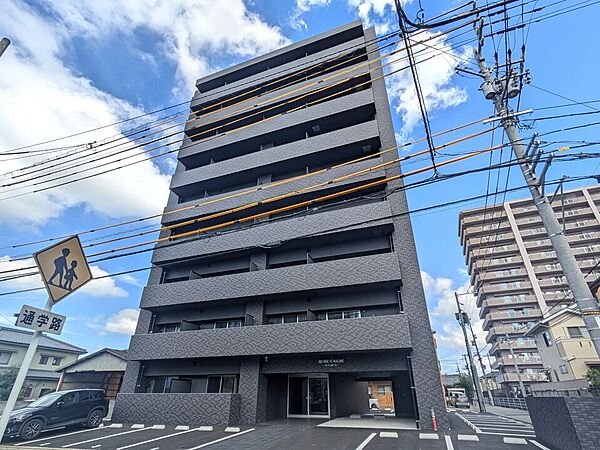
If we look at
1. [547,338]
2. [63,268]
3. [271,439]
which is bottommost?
[271,439]

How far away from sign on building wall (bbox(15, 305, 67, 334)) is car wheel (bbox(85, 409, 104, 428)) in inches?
369

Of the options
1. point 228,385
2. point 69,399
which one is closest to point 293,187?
point 228,385

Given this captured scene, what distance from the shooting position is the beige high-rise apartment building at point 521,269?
107ft

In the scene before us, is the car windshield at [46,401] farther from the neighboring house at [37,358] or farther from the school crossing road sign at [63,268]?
the neighboring house at [37,358]

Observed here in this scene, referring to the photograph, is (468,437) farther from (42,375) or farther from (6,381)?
(42,375)

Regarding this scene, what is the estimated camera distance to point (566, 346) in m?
21.5

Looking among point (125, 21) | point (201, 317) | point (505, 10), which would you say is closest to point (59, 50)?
Answer: point (125, 21)

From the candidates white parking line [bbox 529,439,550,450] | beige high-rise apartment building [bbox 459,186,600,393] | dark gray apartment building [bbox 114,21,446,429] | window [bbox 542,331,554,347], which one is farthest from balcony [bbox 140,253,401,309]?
beige high-rise apartment building [bbox 459,186,600,393]

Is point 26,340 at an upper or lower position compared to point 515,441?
upper

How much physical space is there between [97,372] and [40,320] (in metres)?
18.3

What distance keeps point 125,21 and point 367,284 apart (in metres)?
11.7

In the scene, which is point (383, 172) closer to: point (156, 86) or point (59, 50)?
point (156, 86)

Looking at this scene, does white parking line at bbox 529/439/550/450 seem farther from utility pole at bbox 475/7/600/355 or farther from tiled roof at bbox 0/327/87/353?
tiled roof at bbox 0/327/87/353

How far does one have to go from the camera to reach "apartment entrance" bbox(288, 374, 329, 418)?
13242 millimetres
